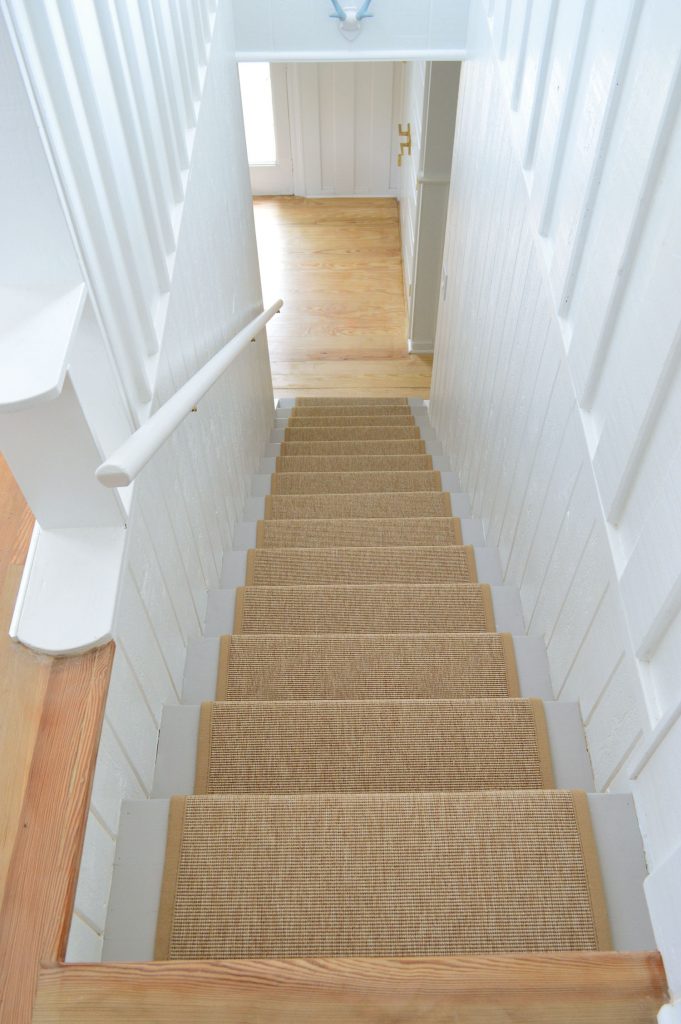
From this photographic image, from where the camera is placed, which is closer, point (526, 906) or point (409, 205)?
point (526, 906)

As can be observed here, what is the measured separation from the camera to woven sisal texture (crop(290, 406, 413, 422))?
4422mm

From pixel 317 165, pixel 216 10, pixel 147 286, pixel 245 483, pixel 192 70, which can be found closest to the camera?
pixel 147 286

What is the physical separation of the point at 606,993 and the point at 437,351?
3.58 m

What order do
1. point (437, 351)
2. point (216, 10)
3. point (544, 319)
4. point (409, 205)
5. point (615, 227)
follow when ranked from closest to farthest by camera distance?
point (615, 227) → point (544, 319) → point (216, 10) → point (437, 351) → point (409, 205)

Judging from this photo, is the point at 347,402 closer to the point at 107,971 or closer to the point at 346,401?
the point at 346,401

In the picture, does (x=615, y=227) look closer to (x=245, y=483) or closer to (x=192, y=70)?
(x=192, y=70)

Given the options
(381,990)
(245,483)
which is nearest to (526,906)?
(381,990)

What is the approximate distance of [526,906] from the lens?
45.2 inches

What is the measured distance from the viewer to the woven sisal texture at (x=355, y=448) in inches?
144

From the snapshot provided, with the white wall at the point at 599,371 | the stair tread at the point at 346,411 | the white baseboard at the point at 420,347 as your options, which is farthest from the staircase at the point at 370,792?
the white baseboard at the point at 420,347

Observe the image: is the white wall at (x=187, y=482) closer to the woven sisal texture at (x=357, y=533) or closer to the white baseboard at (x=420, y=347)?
the woven sisal texture at (x=357, y=533)

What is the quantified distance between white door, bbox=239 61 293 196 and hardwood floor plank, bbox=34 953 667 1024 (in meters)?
6.61

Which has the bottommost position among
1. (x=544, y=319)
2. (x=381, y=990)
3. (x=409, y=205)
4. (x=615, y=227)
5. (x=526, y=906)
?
(x=381, y=990)

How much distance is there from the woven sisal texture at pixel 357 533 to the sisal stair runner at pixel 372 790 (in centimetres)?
20
